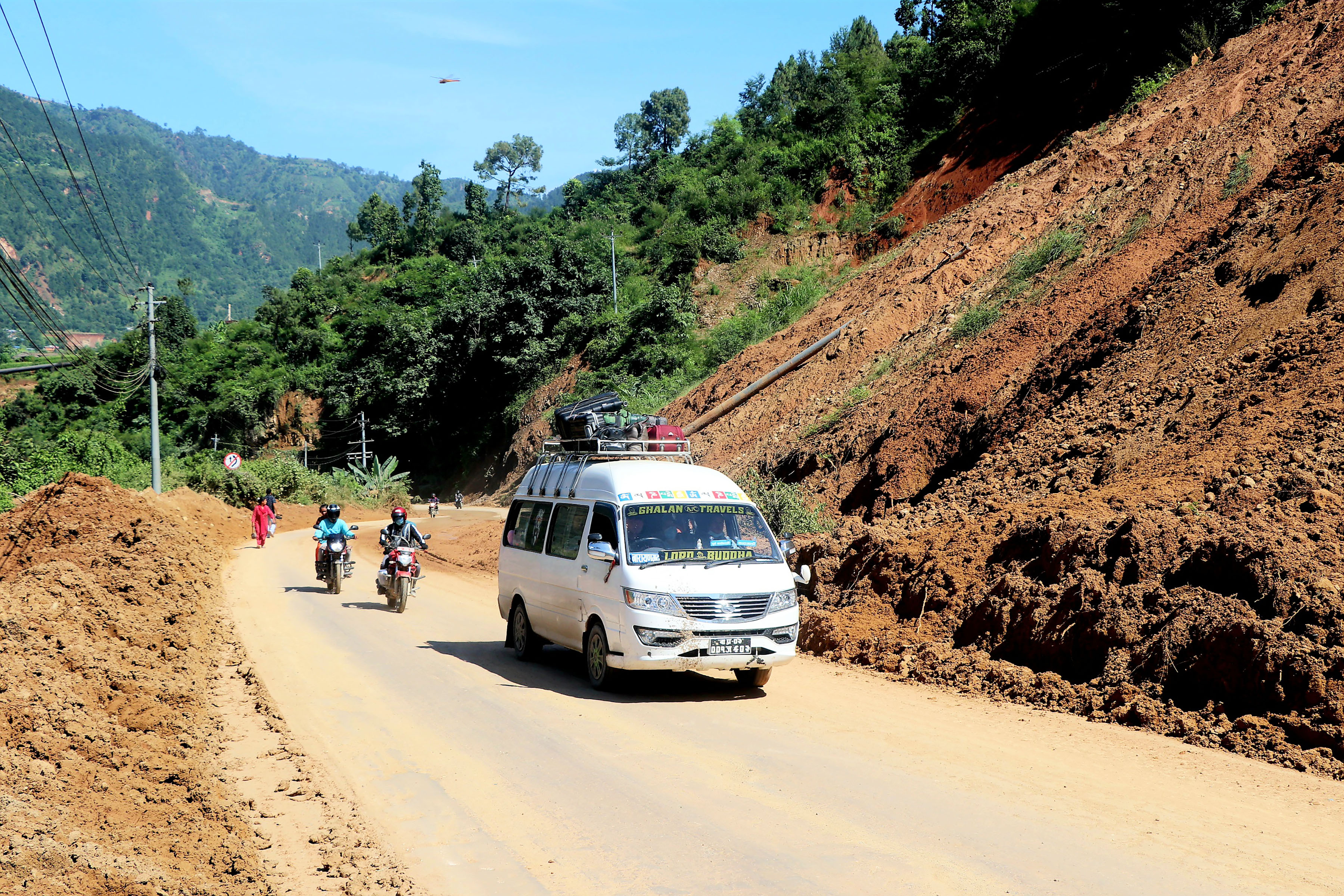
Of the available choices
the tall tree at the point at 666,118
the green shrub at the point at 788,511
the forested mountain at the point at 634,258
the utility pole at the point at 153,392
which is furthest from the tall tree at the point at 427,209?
the green shrub at the point at 788,511

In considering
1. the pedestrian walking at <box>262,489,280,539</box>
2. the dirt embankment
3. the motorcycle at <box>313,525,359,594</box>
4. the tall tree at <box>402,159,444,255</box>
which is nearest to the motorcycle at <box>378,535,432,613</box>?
the motorcycle at <box>313,525,359,594</box>

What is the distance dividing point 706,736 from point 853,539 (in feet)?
23.0

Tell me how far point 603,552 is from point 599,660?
1205 millimetres

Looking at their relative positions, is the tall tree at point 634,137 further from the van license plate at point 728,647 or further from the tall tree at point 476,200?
the van license plate at point 728,647

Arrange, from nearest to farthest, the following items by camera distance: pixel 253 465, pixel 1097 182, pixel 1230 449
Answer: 1. pixel 1230 449
2. pixel 1097 182
3. pixel 253 465

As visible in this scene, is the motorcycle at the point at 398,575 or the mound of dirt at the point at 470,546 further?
the mound of dirt at the point at 470,546

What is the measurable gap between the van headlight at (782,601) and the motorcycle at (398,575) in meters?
8.44

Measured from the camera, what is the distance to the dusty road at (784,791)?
5.46 m

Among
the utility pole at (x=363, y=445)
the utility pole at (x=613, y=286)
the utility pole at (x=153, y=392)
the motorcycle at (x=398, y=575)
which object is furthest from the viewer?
the utility pole at (x=363, y=445)

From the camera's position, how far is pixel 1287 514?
991 cm

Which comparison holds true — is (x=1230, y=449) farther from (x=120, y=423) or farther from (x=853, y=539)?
(x=120, y=423)

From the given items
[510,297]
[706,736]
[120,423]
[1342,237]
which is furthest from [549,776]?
[120,423]

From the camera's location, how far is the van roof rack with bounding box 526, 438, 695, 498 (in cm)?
1205

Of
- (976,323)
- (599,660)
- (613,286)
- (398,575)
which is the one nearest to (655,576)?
(599,660)
